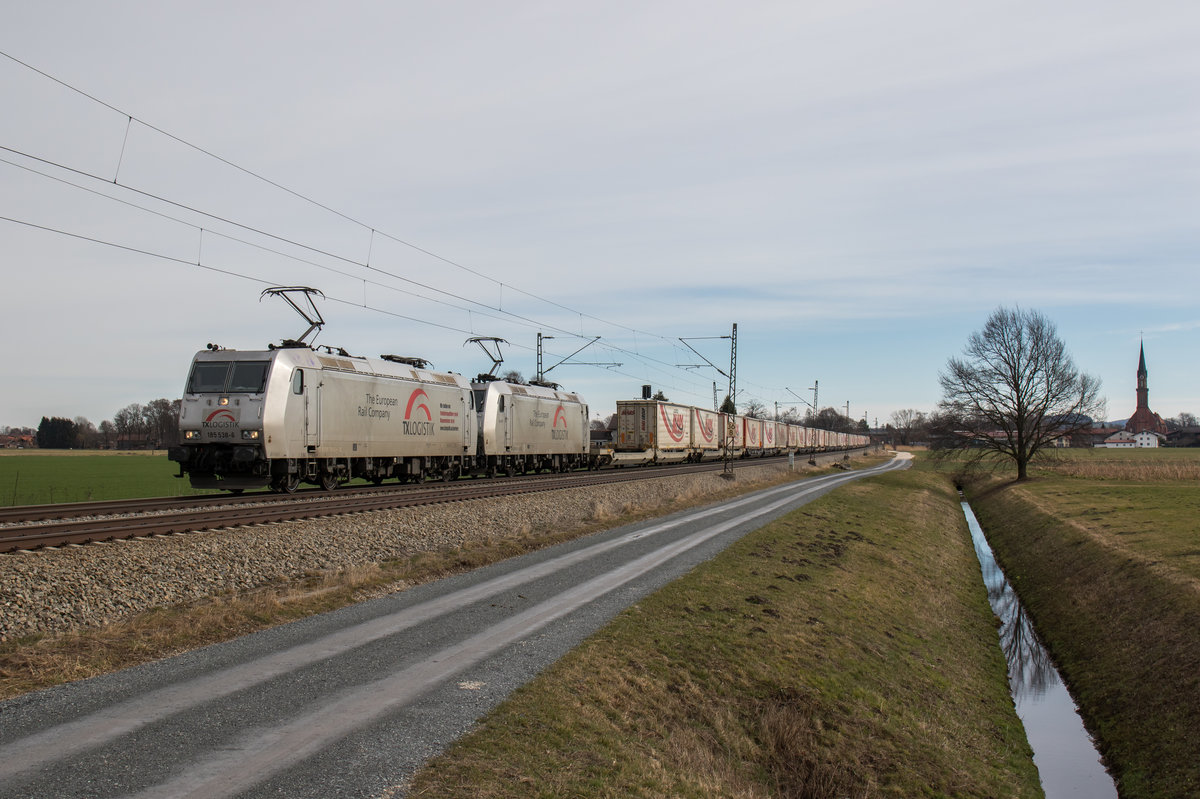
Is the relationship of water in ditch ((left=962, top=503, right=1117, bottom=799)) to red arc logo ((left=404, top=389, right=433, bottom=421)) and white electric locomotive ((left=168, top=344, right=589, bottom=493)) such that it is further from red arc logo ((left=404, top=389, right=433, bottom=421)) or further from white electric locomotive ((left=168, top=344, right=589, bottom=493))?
red arc logo ((left=404, top=389, right=433, bottom=421))

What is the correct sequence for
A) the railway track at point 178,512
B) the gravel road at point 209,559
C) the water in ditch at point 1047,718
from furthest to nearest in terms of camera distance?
the railway track at point 178,512 → the water in ditch at point 1047,718 → the gravel road at point 209,559

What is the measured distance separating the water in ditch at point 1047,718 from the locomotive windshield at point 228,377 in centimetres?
1915

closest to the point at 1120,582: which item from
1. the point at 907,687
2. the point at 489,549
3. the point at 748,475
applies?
the point at 907,687

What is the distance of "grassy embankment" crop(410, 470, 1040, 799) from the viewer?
22.1 feet

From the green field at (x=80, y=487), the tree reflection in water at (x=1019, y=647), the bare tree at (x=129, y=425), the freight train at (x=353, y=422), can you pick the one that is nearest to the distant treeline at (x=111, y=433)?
the bare tree at (x=129, y=425)

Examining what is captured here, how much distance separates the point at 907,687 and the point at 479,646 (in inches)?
277

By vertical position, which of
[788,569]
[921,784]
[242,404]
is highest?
[242,404]

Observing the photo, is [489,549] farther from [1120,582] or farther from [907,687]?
[1120,582]

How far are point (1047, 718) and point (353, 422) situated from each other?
19699 millimetres

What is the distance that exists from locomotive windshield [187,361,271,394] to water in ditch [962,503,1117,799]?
19.2 meters

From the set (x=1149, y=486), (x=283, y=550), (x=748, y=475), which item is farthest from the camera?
(x=748, y=475)

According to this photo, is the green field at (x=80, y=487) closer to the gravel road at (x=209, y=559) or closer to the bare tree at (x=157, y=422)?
the gravel road at (x=209, y=559)

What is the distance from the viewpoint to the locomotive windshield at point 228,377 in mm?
20406

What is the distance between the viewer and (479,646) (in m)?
9.34
